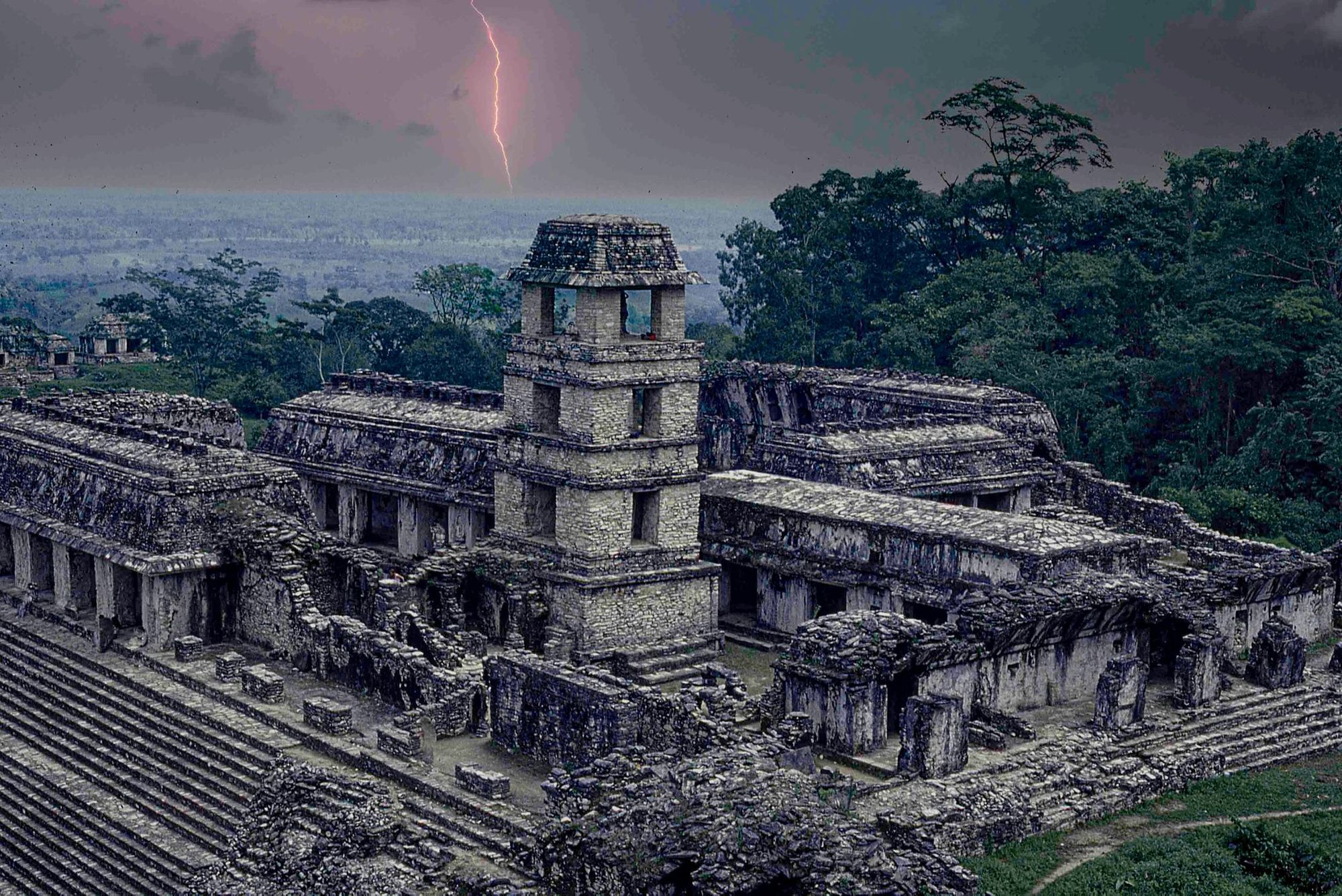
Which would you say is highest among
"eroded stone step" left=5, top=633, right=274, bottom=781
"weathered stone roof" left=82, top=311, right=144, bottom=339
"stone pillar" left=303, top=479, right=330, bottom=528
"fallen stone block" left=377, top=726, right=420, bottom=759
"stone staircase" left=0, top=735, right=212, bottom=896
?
"weathered stone roof" left=82, top=311, right=144, bottom=339

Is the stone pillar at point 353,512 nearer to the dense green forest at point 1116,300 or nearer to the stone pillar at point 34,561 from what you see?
the stone pillar at point 34,561

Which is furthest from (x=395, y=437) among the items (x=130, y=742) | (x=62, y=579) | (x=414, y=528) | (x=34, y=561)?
(x=130, y=742)

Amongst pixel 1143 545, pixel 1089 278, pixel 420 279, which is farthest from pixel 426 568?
pixel 420 279

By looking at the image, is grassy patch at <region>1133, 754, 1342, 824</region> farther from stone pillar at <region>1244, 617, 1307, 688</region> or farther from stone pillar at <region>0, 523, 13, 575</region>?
stone pillar at <region>0, 523, 13, 575</region>

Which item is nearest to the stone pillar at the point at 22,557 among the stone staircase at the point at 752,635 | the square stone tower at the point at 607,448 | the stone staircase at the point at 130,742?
the stone staircase at the point at 130,742

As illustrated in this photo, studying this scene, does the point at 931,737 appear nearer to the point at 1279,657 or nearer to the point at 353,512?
the point at 1279,657

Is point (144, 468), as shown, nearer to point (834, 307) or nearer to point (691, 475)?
point (691, 475)

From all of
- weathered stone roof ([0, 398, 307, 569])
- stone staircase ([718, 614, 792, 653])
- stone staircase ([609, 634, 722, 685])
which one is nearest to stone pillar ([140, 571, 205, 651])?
weathered stone roof ([0, 398, 307, 569])
